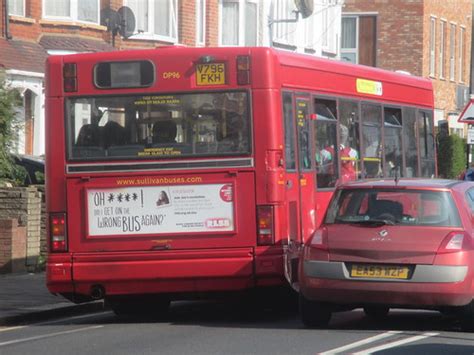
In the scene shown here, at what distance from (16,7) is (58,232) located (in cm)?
1688

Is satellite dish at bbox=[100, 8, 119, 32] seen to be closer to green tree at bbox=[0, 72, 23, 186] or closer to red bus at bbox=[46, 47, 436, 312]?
green tree at bbox=[0, 72, 23, 186]

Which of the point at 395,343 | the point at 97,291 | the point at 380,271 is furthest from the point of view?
the point at 97,291

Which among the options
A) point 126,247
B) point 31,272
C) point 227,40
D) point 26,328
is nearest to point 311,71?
point 126,247

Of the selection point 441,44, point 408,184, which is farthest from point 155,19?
point 441,44

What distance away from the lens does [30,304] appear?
17.4 m

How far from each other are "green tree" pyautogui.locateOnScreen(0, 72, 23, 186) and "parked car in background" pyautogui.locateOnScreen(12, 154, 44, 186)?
2576 millimetres

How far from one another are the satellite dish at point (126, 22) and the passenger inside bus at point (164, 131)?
17.9m

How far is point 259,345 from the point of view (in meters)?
13.1

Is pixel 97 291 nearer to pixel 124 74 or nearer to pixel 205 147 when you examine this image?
pixel 205 147

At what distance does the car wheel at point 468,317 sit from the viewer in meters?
13.9

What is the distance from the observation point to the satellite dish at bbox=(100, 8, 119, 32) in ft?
108

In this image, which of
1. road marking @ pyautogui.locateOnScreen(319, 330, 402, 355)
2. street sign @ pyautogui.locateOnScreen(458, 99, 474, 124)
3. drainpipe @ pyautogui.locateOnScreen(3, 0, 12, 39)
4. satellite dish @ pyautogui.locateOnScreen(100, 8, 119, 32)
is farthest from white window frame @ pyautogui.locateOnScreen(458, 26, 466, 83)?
road marking @ pyautogui.locateOnScreen(319, 330, 402, 355)

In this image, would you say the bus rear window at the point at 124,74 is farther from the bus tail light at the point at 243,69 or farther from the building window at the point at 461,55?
the building window at the point at 461,55

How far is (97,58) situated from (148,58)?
57 cm
